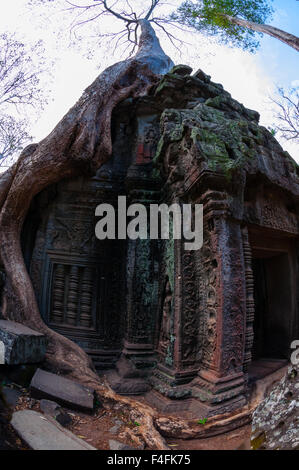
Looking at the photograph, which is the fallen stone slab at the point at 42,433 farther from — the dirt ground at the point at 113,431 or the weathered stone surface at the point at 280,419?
the weathered stone surface at the point at 280,419

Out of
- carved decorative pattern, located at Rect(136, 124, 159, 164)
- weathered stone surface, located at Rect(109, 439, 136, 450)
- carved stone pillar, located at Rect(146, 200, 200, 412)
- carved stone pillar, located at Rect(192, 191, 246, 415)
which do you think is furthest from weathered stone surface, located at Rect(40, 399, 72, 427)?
carved decorative pattern, located at Rect(136, 124, 159, 164)

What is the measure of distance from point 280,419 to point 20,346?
2115 mm

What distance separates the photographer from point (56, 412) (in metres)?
2.13

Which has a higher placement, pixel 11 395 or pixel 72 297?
pixel 72 297

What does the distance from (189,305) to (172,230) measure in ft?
3.13

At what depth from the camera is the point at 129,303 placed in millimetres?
3918

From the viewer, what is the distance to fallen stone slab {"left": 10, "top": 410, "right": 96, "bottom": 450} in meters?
1.59

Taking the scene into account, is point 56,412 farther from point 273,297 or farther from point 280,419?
point 273,297

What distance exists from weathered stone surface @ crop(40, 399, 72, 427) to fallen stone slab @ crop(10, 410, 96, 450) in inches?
5.3

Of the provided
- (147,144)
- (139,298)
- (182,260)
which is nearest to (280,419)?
(182,260)

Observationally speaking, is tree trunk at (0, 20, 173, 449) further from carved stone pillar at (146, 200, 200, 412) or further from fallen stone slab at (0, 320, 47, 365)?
carved stone pillar at (146, 200, 200, 412)

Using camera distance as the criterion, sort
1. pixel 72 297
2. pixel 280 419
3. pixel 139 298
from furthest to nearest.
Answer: pixel 72 297
pixel 139 298
pixel 280 419

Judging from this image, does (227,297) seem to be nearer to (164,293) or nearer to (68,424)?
(164,293)

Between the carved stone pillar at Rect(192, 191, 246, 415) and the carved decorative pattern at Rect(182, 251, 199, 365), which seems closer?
the carved stone pillar at Rect(192, 191, 246, 415)
